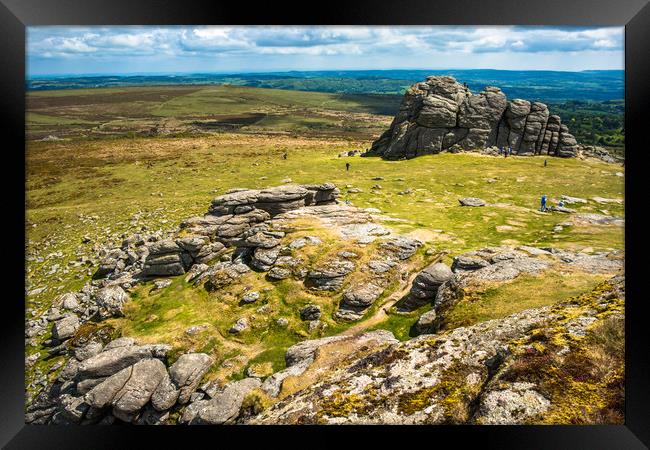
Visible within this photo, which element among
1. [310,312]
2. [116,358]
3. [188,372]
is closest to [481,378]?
[310,312]

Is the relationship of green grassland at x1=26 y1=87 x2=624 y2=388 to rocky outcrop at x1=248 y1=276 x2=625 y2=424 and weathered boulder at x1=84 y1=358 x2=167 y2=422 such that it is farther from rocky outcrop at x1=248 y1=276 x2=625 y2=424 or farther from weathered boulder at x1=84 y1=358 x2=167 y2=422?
rocky outcrop at x1=248 y1=276 x2=625 y2=424

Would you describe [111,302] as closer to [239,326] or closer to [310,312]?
[239,326]

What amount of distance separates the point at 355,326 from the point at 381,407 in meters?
9.45

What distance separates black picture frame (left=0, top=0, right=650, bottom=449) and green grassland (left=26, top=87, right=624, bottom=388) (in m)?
5.33

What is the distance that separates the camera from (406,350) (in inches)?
555

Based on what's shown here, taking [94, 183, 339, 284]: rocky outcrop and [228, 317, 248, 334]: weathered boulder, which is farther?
[94, 183, 339, 284]: rocky outcrop

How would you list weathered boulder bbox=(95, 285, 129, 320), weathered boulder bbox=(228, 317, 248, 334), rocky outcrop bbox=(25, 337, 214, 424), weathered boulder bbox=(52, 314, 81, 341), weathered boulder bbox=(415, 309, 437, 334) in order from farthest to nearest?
weathered boulder bbox=(95, 285, 129, 320) → weathered boulder bbox=(52, 314, 81, 341) → weathered boulder bbox=(228, 317, 248, 334) → weathered boulder bbox=(415, 309, 437, 334) → rocky outcrop bbox=(25, 337, 214, 424)

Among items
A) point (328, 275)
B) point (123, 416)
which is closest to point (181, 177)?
point (328, 275)

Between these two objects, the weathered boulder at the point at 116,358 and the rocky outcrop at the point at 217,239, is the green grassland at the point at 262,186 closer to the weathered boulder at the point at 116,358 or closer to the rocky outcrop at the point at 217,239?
the weathered boulder at the point at 116,358

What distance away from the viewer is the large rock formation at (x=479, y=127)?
210 feet

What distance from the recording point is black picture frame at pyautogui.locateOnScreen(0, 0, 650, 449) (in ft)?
39.6

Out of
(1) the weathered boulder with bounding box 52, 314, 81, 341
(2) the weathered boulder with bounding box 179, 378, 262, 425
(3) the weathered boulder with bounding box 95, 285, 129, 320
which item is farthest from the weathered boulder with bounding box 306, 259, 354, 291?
(1) the weathered boulder with bounding box 52, 314, 81, 341
